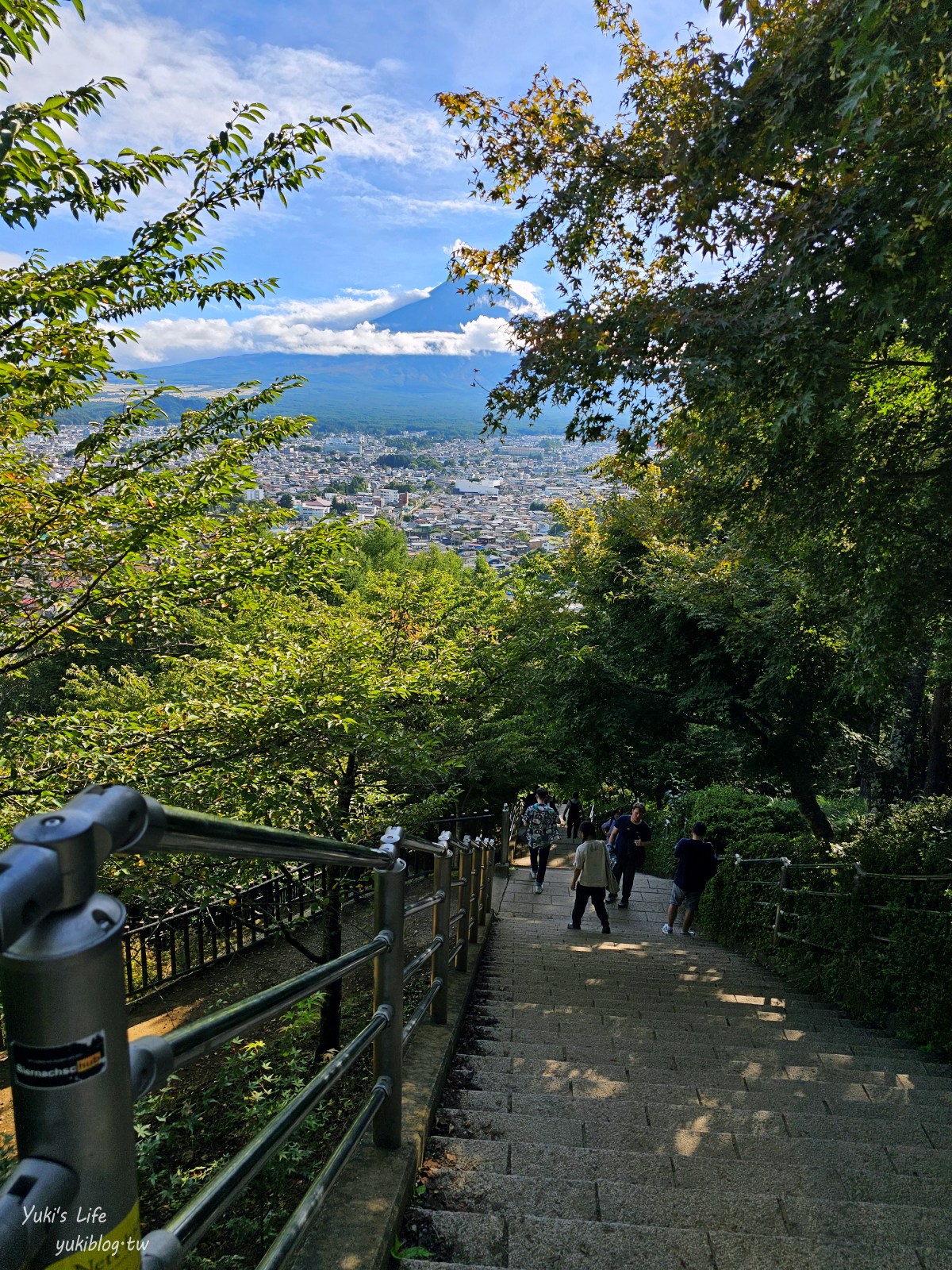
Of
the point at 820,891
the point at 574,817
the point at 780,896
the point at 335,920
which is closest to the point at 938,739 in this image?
the point at 780,896

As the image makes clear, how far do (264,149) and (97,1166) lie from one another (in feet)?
16.2

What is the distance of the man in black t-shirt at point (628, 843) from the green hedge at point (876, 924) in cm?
196

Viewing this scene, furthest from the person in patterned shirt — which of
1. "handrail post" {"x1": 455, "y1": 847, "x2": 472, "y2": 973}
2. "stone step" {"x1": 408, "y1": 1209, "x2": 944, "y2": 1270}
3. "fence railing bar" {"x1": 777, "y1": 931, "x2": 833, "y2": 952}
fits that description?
"stone step" {"x1": 408, "y1": 1209, "x2": 944, "y2": 1270}

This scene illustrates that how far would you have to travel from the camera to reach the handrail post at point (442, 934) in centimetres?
385

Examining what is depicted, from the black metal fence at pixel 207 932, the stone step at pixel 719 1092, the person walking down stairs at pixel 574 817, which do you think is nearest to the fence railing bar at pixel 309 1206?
the stone step at pixel 719 1092

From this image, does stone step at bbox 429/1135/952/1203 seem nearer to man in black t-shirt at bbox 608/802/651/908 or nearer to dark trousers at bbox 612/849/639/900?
man in black t-shirt at bbox 608/802/651/908

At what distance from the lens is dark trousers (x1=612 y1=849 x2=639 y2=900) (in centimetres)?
1146

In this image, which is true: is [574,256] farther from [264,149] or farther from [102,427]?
[102,427]

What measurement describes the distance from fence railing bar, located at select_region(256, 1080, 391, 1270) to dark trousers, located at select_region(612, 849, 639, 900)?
9654 mm

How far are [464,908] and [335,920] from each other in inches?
76.0

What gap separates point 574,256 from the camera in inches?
274

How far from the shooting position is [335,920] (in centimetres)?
655

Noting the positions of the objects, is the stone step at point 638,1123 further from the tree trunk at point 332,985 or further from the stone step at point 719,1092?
the tree trunk at point 332,985

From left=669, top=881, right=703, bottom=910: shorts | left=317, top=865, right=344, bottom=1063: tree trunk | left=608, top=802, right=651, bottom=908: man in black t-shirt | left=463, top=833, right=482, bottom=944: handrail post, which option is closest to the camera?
left=317, top=865, right=344, bottom=1063: tree trunk
